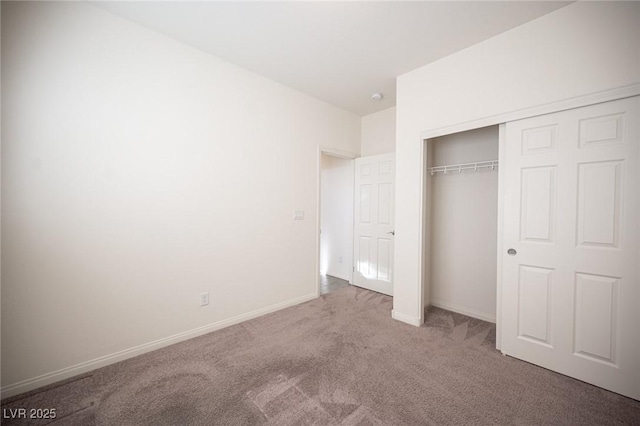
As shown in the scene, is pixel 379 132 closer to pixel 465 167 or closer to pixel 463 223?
pixel 465 167

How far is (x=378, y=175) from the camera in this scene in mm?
3840

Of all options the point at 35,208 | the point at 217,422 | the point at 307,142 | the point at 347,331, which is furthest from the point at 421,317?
the point at 35,208

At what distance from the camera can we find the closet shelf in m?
2.83

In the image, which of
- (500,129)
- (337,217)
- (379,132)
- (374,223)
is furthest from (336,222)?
(500,129)

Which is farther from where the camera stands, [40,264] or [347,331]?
[347,331]

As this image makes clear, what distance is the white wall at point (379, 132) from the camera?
383cm

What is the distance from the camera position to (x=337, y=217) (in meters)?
4.57

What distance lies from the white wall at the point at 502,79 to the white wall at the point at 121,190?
1566mm

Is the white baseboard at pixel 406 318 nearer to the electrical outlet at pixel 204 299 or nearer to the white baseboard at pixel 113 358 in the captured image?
the white baseboard at pixel 113 358

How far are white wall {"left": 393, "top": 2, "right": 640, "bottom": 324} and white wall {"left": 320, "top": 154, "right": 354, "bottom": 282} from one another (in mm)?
1420

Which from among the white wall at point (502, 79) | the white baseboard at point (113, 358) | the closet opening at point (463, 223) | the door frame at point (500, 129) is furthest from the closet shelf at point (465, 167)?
the white baseboard at point (113, 358)

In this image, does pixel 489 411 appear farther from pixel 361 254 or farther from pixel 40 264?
pixel 40 264

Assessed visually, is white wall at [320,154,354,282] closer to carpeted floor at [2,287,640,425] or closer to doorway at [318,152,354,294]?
doorway at [318,152,354,294]

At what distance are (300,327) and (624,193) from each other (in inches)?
114
